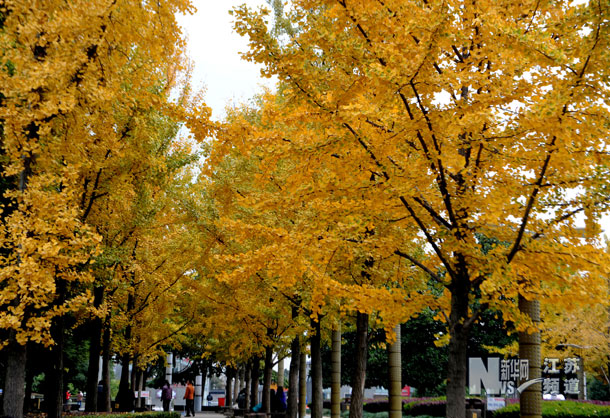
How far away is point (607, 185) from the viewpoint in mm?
5652

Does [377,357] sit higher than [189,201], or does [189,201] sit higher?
[189,201]

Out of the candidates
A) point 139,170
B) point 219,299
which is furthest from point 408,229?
point 219,299

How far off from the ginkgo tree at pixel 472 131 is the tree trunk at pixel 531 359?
22 millimetres

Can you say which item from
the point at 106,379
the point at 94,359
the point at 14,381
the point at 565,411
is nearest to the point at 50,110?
the point at 14,381

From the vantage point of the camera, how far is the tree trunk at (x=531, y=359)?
18.7 feet

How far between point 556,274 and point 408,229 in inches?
105

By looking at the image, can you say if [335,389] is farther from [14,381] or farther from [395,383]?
[14,381]

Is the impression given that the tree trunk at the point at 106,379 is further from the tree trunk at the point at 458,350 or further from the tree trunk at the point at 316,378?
the tree trunk at the point at 458,350

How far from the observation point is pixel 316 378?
14750 millimetres

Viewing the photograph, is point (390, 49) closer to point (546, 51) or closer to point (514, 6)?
point (546, 51)

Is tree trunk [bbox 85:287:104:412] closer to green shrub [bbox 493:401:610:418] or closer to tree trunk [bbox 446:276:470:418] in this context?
green shrub [bbox 493:401:610:418]

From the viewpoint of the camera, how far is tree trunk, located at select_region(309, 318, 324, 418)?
14.0 meters

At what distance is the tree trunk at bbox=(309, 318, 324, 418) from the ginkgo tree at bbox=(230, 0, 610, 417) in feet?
24.7

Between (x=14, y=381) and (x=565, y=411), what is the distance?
12089 mm
